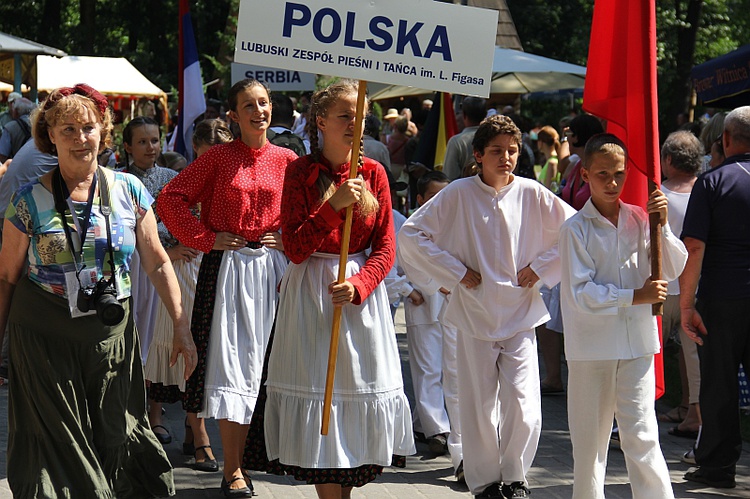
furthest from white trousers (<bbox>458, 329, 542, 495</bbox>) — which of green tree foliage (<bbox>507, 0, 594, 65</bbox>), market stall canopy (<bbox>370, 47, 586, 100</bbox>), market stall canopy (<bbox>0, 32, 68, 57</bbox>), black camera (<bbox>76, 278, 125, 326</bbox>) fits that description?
green tree foliage (<bbox>507, 0, 594, 65</bbox>)

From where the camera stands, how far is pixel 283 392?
533 cm

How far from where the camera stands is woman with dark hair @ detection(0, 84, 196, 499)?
4.71 metres

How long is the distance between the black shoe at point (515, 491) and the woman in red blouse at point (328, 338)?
3.16 feet

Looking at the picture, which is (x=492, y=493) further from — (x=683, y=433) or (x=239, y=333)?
(x=683, y=433)

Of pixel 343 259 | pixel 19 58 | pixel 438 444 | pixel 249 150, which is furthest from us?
pixel 19 58

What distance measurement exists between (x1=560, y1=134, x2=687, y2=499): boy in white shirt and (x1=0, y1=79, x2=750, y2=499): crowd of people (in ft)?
0.03

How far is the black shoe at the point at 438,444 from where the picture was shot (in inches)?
288

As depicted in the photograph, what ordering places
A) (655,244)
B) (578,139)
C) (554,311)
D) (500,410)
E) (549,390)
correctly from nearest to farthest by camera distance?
(655,244) → (500,410) → (578,139) → (554,311) → (549,390)

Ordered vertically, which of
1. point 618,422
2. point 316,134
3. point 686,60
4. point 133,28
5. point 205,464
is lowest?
point 205,464

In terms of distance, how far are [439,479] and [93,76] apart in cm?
1889

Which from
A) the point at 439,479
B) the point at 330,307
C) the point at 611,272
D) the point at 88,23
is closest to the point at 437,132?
the point at 439,479

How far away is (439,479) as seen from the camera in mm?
6750

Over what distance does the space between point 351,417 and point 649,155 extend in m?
1.92

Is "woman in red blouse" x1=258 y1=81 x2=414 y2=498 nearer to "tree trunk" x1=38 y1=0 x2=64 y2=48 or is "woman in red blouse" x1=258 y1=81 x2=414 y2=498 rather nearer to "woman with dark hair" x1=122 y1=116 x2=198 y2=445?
"woman with dark hair" x1=122 y1=116 x2=198 y2=445
